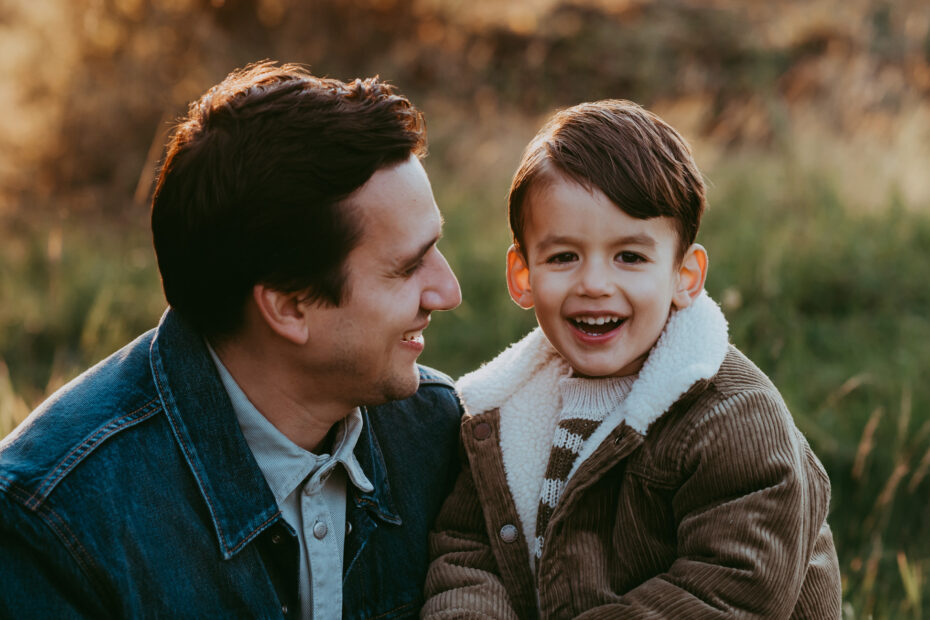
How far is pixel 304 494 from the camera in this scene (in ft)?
7.63

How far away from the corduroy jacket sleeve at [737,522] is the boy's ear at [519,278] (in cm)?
66

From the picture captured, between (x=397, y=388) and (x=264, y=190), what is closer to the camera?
(x=264, y=190)

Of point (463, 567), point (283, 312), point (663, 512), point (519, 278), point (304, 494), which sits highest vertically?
point (283, 312)

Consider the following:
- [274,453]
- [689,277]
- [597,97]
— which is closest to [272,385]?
[274,453]

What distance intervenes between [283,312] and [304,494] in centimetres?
46

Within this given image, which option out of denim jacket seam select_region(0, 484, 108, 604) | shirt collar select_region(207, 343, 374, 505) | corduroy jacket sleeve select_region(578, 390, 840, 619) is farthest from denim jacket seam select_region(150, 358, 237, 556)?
corduroy jacket sleeve select_region(578, 390, 840, 619)

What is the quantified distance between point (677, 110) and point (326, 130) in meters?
6.95

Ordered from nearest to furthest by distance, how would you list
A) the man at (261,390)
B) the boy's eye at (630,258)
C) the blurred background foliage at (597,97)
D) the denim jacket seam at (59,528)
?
the denim jacket seam at (59,528)
the man at (261,390)
the boy's eye at (630,258)
the blurred background foliage at (597,97)

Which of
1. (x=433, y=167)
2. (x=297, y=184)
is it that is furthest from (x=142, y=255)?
(x=297, y=184)

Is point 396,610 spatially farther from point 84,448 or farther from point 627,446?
point 84,448

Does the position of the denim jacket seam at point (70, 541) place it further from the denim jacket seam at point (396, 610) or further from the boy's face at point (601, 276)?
the boy's face at point (601, 276)

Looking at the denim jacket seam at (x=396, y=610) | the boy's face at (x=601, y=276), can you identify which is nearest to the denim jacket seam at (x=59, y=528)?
the denim jacket seam at (x=396, y=610)

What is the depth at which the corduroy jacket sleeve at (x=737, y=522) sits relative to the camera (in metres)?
2.02

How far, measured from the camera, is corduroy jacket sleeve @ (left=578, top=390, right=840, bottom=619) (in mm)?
2021
